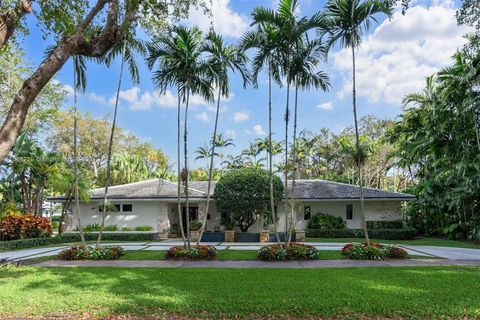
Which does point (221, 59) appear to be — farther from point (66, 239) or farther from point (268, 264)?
point (66, 239)

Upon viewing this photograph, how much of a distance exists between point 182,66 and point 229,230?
453 inches

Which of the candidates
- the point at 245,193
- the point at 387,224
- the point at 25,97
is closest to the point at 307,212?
the point at 387,224

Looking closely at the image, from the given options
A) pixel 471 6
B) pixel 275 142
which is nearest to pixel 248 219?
pixel 471 6

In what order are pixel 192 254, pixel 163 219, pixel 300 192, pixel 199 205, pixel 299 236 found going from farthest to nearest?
pixel 300 192, pixel 199 205, pixel 163 219, pixel 299 236, pixel 192 254

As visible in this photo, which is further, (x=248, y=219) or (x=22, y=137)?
(x=248, y=219)

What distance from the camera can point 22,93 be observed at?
666 cm

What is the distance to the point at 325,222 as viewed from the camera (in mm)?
23156

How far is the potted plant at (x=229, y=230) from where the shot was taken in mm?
20812

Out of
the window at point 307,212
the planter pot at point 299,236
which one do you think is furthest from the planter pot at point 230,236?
the window at point 307,212

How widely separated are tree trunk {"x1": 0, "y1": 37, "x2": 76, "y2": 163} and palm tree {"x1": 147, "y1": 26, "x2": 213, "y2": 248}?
5472 mm

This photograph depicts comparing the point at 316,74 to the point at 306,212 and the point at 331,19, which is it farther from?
the point at 306,212

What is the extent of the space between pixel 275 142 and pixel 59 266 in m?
32.7

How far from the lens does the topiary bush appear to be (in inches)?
735

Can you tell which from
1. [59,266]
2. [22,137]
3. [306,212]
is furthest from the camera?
[306,212]
